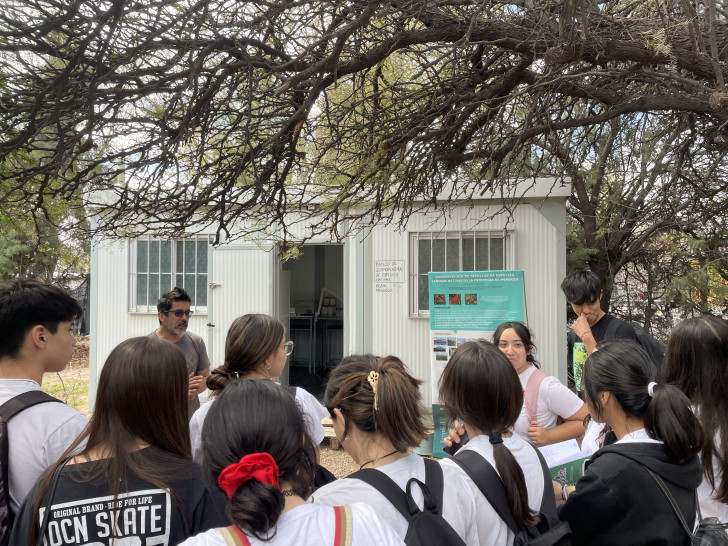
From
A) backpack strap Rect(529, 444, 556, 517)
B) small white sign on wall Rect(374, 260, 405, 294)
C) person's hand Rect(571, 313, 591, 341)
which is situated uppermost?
small white sign on wall Rect(374, 260, 405, 294)

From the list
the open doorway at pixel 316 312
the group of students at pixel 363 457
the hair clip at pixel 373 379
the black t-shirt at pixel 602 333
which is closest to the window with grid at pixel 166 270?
the open doorway at pixel 316 312

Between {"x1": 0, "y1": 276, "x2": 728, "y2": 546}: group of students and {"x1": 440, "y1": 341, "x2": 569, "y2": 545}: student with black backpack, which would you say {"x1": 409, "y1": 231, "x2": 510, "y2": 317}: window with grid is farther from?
{"x1": 440, "y1": 341, "x2": 569, "y2": 545}: student with black backpack

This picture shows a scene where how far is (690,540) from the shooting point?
162 cm

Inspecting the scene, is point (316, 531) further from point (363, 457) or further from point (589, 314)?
point (589, 314)

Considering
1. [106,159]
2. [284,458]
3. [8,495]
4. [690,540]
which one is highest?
[106,159]

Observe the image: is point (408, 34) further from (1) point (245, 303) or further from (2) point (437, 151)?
(1) point (245, 303)

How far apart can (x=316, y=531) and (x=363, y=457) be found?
0.53 m

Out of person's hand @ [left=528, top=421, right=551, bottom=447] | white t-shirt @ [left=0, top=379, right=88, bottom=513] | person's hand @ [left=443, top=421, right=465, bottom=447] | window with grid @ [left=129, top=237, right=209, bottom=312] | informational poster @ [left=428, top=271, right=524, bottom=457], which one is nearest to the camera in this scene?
white t-shirt @ [left=0, top=379, right=88, bottom=513]

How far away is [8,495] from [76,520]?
0.35 metres

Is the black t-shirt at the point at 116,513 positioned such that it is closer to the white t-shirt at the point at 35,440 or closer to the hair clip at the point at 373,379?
the white t-shirt at the point at 35,440

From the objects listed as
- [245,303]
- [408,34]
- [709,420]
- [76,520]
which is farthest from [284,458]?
[245,303]

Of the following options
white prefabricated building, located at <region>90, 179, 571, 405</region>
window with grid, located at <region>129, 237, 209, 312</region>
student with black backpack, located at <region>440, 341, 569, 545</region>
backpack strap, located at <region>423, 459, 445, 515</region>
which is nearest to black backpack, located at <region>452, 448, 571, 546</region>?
student with black backpack, located at <region>440, 341, 569, 545</region>

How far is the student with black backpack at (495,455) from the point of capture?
162cm

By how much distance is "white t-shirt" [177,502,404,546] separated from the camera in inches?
42.0
